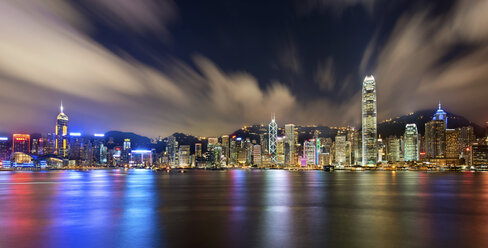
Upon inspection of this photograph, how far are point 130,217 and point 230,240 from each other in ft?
42.0

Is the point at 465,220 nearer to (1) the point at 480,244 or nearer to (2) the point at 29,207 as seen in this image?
(1) the point at 480,244

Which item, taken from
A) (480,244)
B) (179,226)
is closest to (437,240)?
(480,244)

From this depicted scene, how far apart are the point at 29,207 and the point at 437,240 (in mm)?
36552

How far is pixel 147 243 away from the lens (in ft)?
67.9

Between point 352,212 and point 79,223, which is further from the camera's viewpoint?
point 352,212

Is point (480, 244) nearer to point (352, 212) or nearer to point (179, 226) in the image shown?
point (352, 212)

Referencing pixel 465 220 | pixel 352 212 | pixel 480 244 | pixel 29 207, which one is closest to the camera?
pixel 480 244

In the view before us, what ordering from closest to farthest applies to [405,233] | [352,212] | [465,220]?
[405,233]
[465,220]
[352,212]

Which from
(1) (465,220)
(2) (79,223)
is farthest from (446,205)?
(2) (79,223)

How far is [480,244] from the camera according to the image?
67.7 ft

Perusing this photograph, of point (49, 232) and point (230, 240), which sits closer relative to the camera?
point (230, 240)

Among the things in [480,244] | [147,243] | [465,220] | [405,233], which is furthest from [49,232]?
[465,220]

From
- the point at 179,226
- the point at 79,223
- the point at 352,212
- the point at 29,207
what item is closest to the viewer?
the point at 179,226

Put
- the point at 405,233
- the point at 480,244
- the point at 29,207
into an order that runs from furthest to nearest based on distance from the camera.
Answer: the point at 29,207, the point at 405,233, the point at 480,244
